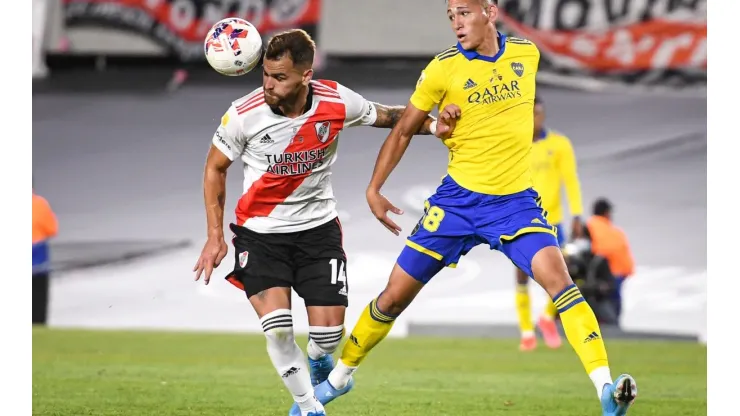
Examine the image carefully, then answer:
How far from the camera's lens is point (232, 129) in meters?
5.84

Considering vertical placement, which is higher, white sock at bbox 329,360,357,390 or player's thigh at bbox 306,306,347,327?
player's thigh at bbox 306,306,347,327

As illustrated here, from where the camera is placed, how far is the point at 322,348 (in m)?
6.32

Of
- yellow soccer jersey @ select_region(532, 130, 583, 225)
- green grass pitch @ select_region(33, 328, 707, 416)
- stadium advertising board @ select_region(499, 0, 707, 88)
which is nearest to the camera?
green grass pitch @ select_region(33, 328, 707, 416)

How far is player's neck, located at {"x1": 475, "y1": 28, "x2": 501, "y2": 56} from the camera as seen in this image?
6031mm

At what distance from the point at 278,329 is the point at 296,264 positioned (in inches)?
17.3

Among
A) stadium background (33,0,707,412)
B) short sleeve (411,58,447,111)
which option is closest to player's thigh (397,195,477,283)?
short sleeve (411,58,447,111)

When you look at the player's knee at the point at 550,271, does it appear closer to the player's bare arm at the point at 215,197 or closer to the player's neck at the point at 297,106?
the player's neck at the point at 297,106

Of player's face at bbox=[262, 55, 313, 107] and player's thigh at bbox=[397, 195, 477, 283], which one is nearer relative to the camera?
player's face at bbox=[262, 55, 313, 107]

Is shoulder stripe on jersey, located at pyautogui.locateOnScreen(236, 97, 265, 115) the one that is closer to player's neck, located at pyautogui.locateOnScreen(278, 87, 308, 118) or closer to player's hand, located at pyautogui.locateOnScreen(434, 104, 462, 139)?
player's neck, located at pyautogui.locateOnScreen(278, 87, 308, 118)

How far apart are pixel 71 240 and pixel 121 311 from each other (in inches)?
54.6

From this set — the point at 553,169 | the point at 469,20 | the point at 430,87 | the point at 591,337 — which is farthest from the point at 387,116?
the point at 553,169

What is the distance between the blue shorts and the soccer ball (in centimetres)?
122

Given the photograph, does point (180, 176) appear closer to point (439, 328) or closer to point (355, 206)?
point (355, 206)

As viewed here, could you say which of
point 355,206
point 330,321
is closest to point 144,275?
point 355,206
